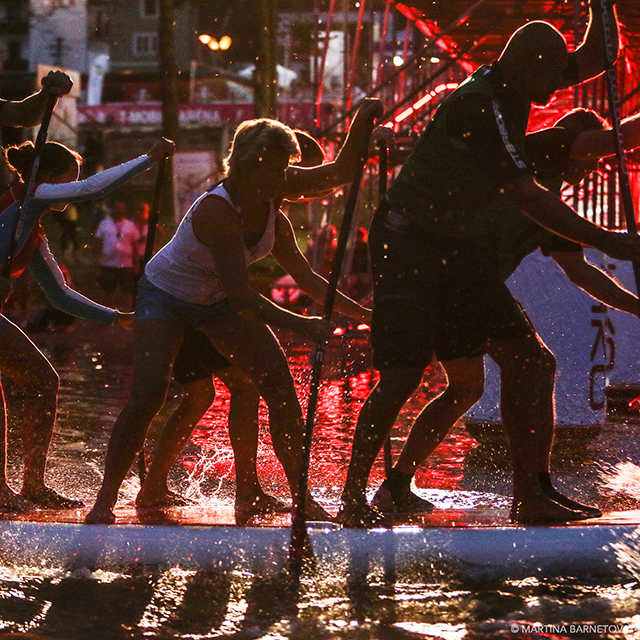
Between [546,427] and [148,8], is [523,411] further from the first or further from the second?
[148,8]

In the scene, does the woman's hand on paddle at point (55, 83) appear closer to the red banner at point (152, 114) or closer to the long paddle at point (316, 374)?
the long paddle at point (316, 374)

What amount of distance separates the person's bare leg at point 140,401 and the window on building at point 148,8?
5602 cm

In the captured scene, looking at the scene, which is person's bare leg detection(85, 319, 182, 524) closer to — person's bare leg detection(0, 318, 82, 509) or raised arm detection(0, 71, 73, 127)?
person's bare leg detection(0, 318, 82, 509)

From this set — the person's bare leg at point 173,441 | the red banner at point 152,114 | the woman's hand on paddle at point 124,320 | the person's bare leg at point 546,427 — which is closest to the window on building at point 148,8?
the red banner at point 152,114

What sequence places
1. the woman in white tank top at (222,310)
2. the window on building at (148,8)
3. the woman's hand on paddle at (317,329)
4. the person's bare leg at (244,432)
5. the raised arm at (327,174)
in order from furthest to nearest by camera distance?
the window on building at (148,8)
the person's bare leg at (244,432)
the raised arm at (327,174)
the woman in white tank top at (222,310)
the woman's hand on paddle at (317,329)

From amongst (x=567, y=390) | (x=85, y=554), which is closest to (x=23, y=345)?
(x=85, y=554)

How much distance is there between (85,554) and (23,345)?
1.34 m

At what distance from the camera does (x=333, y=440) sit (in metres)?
7.29

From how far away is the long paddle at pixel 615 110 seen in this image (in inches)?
170

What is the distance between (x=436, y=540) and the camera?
13.1 feet

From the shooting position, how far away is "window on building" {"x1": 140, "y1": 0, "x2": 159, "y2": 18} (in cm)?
5853

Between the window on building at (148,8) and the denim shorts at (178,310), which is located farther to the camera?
the window on building at (148,8)

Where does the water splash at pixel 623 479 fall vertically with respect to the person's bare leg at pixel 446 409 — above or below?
below

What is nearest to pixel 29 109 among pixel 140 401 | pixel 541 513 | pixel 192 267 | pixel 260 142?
pixel 192 267
